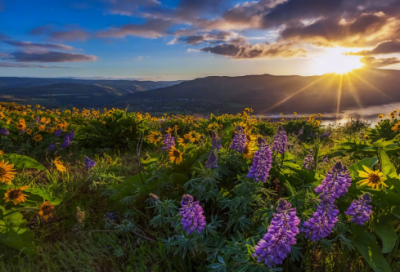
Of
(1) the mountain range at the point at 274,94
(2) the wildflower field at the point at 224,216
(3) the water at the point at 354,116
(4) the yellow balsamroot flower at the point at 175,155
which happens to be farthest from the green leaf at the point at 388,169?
(1) the mountain range at the point at 274,94

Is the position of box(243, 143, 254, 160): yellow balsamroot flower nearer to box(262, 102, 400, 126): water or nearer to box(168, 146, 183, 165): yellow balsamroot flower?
box(168, 146, 183, 165): yellow balsamroot flower

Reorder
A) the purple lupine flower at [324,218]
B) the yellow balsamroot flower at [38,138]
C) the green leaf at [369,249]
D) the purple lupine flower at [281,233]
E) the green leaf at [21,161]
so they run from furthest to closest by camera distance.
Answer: the yellow balsamroot flower at [38,138] < the green leaf at [21,161] < the green leaf at [369,249] < the purple lupine flower at [324,218] < the purple lupine flower at [281,233]

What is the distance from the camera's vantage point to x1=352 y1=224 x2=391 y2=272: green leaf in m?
1.74

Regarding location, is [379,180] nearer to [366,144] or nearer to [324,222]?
[324,222]

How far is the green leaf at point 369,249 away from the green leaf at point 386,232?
0.07 meters

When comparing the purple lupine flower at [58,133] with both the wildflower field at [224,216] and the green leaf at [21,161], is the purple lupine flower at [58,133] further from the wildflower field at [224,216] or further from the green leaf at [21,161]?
the green leaf at [21,161]

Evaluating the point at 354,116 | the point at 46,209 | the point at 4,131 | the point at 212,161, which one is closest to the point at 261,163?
the point at 212,161

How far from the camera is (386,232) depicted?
1.88m

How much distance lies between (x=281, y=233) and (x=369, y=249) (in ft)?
3.72

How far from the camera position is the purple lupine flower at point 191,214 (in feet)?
5.32

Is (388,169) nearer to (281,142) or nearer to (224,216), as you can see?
(281,142)

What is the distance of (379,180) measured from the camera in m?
1.86

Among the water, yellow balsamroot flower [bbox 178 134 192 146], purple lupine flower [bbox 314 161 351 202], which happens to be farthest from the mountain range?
purple lupine flower [bbox 314 161 351 202]

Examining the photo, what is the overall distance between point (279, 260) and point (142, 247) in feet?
5.12
